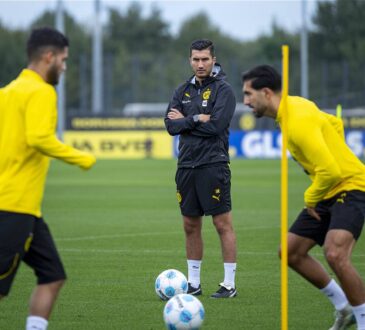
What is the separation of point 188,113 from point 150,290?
6.12ft

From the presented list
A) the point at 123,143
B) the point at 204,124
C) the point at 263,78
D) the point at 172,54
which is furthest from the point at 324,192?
the point at 172,54

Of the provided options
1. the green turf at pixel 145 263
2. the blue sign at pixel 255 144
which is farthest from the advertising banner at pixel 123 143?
the green turf at pixel 145 263

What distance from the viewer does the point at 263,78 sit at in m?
7.81

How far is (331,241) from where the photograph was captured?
7941mm

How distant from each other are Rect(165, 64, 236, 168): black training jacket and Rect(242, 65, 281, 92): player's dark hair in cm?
250

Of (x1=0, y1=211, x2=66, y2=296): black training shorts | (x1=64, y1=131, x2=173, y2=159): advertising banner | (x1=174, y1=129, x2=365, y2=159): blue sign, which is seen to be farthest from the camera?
(x1=64, y1=131, x2=173, y2=159): advertising banner

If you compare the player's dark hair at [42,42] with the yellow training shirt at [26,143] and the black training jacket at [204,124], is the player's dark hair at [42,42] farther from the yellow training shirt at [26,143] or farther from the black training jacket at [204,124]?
the black training jacket at [204,124]

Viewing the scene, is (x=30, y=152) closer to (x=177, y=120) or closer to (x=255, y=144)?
(x=177, y=120)

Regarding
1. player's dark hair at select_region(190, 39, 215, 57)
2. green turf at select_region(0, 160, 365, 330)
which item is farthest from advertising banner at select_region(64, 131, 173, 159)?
player's dark hair at select_region(190, 39, 215, 57)

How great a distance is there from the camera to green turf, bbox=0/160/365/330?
9164 millimetres

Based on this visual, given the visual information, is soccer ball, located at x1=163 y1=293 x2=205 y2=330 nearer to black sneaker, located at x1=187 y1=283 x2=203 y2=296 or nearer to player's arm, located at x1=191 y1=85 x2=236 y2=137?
black sneaker, located at x1=187 y1=283 x2=203 y2=296

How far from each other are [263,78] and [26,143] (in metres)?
1.91

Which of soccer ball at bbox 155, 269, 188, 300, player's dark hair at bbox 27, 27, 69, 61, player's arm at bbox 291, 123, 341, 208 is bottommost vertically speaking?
soccer ball at bbox 155, 269, 188, 300

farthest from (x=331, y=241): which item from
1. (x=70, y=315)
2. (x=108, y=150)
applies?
(x=108, y=150)
